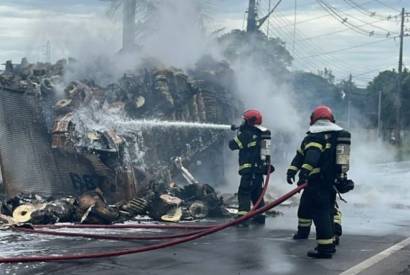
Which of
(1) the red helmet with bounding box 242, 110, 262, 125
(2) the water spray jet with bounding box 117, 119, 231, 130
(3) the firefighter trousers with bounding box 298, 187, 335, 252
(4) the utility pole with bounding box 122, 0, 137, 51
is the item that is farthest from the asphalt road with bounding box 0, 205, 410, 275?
(4) the utility pole with bounding box 122, 0, 137, 51

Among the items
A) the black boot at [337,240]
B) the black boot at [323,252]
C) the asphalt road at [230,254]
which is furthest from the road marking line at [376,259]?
the black boot at [337,240]

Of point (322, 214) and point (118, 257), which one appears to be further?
point (322, 214)

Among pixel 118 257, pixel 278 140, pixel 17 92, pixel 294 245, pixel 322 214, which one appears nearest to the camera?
pixel 118 257

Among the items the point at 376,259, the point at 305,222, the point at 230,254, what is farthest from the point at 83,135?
the point at 376,259

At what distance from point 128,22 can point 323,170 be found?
57.9 feet

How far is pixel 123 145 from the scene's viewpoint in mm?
13469

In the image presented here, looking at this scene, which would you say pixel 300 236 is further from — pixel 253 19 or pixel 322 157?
pixel 253 19

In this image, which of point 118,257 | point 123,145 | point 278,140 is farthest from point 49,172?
point 278,140

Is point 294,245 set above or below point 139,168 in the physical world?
below

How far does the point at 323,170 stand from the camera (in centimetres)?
895

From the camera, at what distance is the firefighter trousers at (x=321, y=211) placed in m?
8.73

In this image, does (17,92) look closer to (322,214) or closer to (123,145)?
(123,145)

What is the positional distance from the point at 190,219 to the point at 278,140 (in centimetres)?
954

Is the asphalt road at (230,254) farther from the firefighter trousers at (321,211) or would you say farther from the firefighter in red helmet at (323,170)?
the firefighter in red helmet at (323,170)
